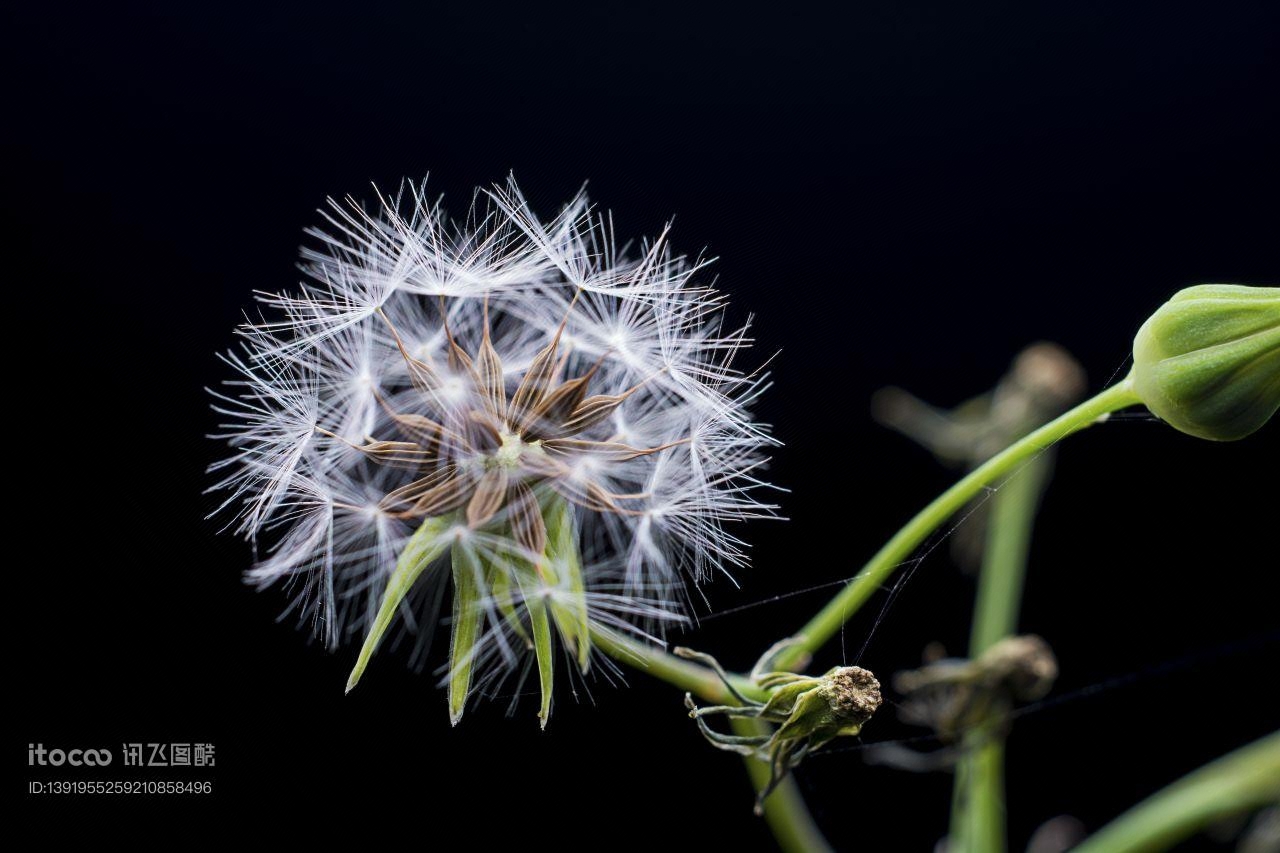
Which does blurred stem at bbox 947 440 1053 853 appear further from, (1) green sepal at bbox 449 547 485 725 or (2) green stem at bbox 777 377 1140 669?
(1) green sepal at bbox 449 547 485 725

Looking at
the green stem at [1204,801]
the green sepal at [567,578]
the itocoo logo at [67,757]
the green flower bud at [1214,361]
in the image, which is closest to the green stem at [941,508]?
the green flower bud at [1214,361]

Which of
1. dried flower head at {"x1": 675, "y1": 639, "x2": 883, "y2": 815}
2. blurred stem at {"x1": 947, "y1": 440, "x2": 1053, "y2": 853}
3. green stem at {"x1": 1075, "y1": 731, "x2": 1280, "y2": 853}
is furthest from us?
blurred stem at {"x1": 947, "y1": 440, "x2": 1053, "y2": 853}

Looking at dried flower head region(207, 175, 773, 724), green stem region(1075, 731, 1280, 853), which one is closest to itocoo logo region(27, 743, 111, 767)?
A: dried flower head region(207, 175, 773, 724)

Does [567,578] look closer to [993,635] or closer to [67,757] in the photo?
[993,635]

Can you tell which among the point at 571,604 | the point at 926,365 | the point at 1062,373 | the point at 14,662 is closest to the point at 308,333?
the point at 571,604

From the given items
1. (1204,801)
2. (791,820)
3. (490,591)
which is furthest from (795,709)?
(1204,801)

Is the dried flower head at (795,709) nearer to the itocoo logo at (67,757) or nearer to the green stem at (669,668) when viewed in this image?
the green stem at (669,668)
